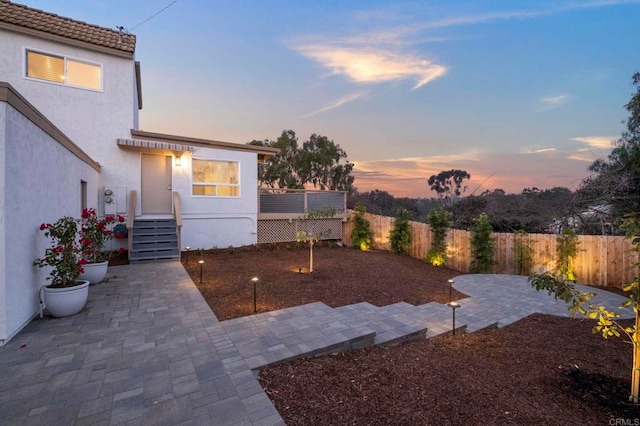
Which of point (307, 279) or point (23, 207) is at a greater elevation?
point (23, 207)

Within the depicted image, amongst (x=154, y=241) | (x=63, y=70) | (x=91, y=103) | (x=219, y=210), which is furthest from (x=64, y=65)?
(x=219, y=210)

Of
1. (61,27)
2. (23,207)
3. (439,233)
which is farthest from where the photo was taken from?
(439,233)

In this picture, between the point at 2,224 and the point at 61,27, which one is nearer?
the point at 2,224

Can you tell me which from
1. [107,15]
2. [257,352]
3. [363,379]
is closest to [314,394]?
[363,379]

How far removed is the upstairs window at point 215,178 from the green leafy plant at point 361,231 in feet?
17.5

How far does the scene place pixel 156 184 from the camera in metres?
10.1

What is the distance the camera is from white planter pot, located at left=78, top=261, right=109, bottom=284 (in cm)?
573

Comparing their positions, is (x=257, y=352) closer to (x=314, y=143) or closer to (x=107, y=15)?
(x=107, y=15)

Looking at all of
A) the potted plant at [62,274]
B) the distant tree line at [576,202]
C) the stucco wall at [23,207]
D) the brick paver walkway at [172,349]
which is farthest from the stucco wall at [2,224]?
the distant tree line at [576,202]

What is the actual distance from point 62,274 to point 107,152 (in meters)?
6.65

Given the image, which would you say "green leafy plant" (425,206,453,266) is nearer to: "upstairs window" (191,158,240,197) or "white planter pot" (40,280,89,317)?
"upstairs window" (191,158,240,197)

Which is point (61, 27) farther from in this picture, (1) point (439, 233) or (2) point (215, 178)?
(1) point (439, 233)

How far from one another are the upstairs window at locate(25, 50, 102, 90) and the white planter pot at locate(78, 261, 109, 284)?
263 inches

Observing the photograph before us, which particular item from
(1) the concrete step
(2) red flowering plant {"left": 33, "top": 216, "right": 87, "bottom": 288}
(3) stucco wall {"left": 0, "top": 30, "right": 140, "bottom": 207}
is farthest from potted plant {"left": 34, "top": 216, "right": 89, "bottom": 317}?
(3) stucco wall {"left": 0, "top": 30, "right": 140, "bottom": 207}
